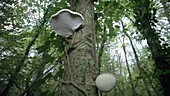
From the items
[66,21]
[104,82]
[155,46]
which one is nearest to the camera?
[104,82]

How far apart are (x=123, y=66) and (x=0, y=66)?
13.0 metres

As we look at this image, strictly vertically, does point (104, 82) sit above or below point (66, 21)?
below

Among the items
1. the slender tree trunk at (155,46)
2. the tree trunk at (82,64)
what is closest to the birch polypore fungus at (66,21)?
the tree trunk at (82,64)

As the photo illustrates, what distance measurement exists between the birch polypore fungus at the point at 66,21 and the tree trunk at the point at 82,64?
0.28 feet

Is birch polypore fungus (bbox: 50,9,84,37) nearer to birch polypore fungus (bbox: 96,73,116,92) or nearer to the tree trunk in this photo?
the tree trunk

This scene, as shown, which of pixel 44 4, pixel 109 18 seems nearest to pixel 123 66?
pixel 44 4

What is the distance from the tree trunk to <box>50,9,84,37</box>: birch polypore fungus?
0.08 meters

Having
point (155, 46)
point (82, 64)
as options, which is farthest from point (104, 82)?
point (155, 46)

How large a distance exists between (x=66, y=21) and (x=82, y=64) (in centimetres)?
27

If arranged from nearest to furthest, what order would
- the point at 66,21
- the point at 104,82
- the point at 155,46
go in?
the point at 104,82 → the point at 66,21 → the point at 155,46

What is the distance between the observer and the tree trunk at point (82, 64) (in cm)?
111

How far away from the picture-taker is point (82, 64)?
121 cm

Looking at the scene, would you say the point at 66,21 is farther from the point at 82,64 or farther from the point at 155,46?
the point at 155,46

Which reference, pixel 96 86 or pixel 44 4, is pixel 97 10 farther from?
pixel 44 4
